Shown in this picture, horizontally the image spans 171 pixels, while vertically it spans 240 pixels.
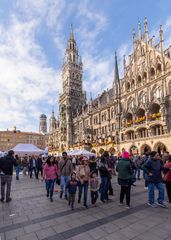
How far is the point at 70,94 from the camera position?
69438 millimetres

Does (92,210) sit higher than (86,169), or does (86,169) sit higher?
(86,169)

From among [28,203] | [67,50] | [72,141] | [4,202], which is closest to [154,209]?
[28,203]

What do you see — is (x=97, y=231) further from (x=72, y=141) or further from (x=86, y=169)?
(x=72, y=141)

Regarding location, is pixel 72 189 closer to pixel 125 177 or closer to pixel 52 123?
pixel 125 177

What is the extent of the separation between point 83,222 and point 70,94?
214ft

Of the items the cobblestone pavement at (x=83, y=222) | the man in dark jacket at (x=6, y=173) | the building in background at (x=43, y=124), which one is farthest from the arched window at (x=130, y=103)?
the building in background at (x=43, y=124)

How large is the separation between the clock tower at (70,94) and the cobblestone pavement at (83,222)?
55899 millimetres

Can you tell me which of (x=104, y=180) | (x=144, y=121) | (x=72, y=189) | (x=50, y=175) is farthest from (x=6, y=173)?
(x=144, y=121)

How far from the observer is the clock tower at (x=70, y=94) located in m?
66.4

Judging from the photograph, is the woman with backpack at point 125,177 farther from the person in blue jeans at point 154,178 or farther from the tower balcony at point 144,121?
the tower balcony at point 144,121

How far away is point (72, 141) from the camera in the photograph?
64.0m

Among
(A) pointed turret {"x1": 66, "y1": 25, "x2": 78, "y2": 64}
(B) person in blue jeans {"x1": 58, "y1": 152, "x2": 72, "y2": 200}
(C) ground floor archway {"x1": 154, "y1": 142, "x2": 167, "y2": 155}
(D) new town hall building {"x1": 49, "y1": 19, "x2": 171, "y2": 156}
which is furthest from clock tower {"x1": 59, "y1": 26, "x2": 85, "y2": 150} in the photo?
(B) person in blue jeans {"x1": 58, "y1": 152, "x2": 72, "y2": 200}

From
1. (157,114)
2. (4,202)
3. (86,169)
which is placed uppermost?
(157,114)

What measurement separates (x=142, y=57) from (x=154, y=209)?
3502cm
